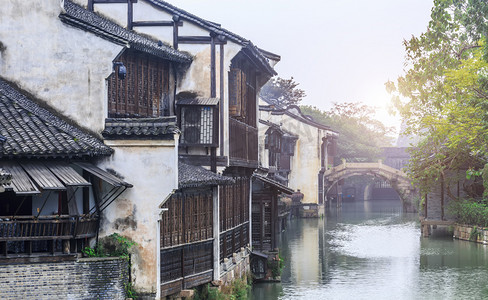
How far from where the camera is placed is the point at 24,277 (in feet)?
46.9

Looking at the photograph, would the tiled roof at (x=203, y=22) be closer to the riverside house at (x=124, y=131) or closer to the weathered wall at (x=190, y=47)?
the riverside house at (x=124, y=131)

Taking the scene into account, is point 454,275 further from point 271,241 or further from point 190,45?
point 190,45

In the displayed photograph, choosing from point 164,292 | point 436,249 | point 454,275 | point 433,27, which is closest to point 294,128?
point 436,249

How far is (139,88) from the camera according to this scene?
20.2m

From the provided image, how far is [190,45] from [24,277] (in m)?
10.1

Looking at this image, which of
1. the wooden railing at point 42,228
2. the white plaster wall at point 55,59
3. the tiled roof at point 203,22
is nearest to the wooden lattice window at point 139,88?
the tiled roof at point 203,22

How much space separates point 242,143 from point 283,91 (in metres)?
57.1

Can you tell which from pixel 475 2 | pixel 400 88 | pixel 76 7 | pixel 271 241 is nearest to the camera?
pixel 76 7

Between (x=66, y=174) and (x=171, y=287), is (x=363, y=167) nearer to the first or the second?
(x=171, y=287)

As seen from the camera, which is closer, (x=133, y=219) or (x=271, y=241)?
(x=133, y=219)

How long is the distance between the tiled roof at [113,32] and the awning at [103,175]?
3.04 metres

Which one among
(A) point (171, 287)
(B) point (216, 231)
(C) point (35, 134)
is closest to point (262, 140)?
(B) point (216, 231)

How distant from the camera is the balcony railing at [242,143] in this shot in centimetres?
2348

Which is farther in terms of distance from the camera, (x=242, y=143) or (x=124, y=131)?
(x=242, y=143)
